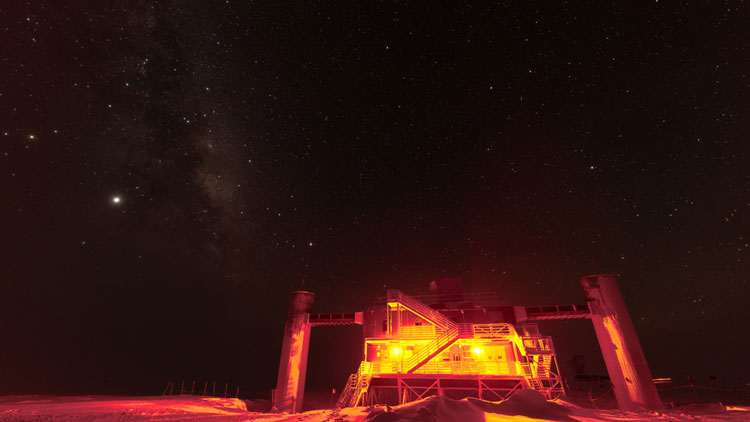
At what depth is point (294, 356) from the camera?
28.9 metres

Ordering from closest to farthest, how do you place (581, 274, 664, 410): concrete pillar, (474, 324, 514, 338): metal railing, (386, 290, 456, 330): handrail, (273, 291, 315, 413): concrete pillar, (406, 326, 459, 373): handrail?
1. (581, 274, 664, 410): concrete pillar
2. (406, 326, 459, 373): handrail
3. (474, 324, 514, 338): metal railing
4. (386, 290, 456, 330): handrail
5. (273, 291, 315, 413): concrete pillar

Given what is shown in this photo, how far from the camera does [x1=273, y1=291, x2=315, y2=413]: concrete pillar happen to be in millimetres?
27172

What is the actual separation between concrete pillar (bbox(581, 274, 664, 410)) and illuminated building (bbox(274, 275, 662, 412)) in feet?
0.21

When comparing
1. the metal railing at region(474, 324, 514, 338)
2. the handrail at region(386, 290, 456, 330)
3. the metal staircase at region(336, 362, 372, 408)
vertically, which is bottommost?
the metal staircase at region(336, 362, 372, 408)

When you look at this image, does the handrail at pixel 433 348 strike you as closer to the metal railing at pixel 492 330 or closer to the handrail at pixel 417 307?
the metal railing at pixel 492 330

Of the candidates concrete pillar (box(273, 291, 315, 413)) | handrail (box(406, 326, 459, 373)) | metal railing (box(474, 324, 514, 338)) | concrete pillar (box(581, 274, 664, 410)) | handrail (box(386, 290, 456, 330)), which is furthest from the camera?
concrete pillar (box(273, 291, 315, 413))

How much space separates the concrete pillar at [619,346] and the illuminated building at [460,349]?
63mm

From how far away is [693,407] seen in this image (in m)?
27.5

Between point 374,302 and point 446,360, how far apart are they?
8.26m

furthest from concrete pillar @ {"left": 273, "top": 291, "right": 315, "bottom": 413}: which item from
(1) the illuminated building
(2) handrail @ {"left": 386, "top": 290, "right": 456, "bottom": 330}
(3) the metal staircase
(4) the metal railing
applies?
(4) the metal railing

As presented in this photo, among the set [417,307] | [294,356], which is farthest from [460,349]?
[294,356]

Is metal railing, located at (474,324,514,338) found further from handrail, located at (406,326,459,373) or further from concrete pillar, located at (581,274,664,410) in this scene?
concrete pillar, located at (581,274,664,410)

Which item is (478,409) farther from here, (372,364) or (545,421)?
(372,364)

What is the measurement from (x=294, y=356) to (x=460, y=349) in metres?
14.6
